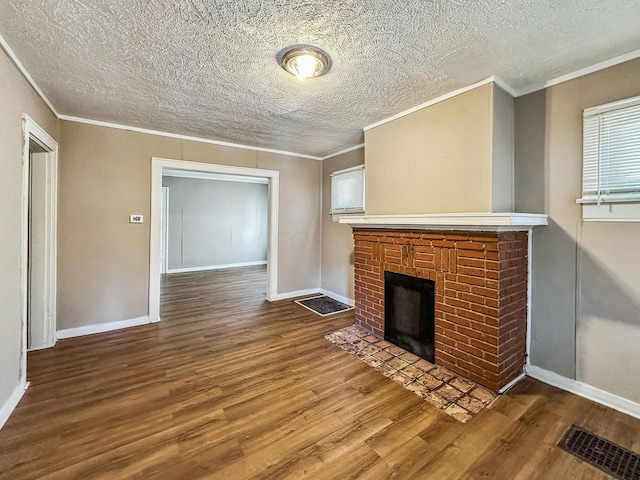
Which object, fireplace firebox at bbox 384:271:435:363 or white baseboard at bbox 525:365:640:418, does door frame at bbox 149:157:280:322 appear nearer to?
fireplace firebox at bbox 384:271:435:363

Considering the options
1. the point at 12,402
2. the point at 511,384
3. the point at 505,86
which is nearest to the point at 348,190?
the point at 505,86

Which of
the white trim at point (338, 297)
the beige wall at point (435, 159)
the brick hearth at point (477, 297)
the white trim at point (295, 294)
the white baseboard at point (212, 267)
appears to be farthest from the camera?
the white baseboard at point (212, 267)

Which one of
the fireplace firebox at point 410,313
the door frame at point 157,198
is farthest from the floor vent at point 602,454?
the door frame at point 157,198

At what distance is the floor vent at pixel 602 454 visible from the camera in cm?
145

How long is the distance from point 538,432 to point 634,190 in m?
1.70

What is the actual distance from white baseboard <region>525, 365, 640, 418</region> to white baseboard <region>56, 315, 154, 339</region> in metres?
4.15

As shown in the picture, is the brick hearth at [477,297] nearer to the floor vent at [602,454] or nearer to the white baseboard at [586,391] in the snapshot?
the white baseboard at [586,391]

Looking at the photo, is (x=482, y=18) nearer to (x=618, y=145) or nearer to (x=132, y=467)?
(x=618, y=145)

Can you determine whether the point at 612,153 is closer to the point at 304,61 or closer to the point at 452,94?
the point at 452,94

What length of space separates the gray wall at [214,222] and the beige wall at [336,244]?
3.93m

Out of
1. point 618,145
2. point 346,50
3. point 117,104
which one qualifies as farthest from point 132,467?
point 618,145

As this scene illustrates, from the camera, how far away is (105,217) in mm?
3238

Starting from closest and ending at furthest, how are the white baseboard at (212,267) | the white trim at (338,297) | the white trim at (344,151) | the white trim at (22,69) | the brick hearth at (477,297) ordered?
the white trim at (22,69) < the brick hearth at (477,297) < the white trim at (344,151) < the white trim at (338,297) < the white baseboard at (212,267)

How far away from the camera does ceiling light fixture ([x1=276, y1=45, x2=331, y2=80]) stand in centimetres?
181
